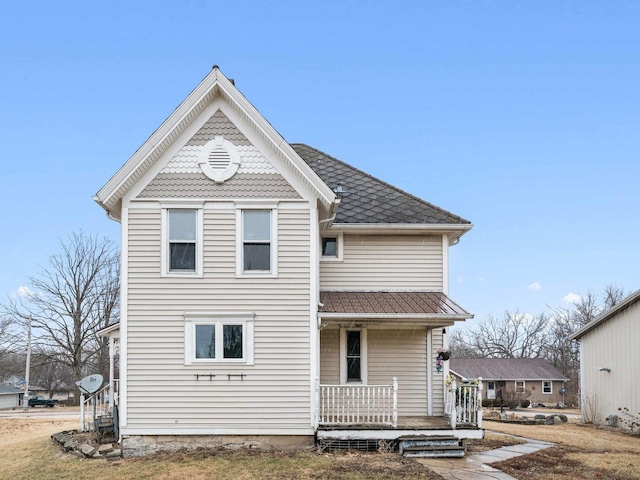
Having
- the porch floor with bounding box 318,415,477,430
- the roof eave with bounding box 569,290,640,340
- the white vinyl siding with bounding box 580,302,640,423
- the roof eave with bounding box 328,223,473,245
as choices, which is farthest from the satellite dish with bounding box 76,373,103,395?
the white vinyl siding with bounding box 580,302,640,423

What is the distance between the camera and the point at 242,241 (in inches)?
528

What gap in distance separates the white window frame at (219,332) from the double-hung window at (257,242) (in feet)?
3.19

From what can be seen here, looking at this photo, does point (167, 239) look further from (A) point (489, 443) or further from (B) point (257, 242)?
(A) point (489, 443)

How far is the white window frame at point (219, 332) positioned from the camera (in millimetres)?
13070

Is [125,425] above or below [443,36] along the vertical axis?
below

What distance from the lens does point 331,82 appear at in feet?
66.5

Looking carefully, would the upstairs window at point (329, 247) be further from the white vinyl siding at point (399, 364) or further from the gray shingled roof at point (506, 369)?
the gray shingled roof at point (506, 369)

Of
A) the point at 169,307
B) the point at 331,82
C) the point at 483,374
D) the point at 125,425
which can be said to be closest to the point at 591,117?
the point at 331,82

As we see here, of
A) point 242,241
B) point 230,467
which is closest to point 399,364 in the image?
point 242,241

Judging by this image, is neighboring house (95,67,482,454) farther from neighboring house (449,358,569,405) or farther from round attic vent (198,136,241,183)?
neighboring house (449,358,569,405)

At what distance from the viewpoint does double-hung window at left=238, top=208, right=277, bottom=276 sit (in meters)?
13.4

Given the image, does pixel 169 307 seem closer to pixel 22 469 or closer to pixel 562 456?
pixel 22 469

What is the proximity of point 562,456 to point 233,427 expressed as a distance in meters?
6.75

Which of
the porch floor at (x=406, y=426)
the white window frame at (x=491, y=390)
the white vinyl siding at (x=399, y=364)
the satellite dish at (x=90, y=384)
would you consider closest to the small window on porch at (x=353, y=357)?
the white vinyl siding at (x=399, y=364)
